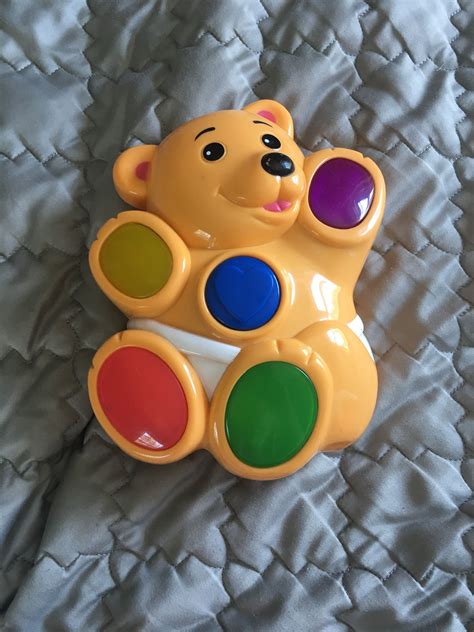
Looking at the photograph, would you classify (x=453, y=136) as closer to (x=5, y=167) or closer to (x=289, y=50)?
(x=289, y=50)

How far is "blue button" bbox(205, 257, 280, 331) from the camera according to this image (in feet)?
2.07

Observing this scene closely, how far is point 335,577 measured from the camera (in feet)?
2.23

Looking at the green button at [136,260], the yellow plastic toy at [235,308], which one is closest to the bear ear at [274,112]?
the yellow plastic toy at [235,308]

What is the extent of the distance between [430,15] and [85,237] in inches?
19.3

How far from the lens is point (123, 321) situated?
778mm

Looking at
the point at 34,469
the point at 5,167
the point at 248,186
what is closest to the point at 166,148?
the point at 248,186

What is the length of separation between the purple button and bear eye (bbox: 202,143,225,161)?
0.09 m

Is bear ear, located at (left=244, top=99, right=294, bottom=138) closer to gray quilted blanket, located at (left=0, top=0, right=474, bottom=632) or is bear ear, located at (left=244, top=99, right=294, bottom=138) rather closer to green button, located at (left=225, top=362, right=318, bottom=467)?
gray quilted blanket, located at (left=0, top=0, right=474, bottom=632)

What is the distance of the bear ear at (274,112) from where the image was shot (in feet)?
2.51

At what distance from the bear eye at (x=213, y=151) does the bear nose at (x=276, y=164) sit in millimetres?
43

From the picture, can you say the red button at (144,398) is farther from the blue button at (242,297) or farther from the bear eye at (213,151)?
the bear eye at (213,151)

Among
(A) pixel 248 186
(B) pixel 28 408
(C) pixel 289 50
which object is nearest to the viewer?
(A) pixel 248 186

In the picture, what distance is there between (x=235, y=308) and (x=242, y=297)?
0.04 ft

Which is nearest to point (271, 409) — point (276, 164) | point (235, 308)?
point (235, 308)
